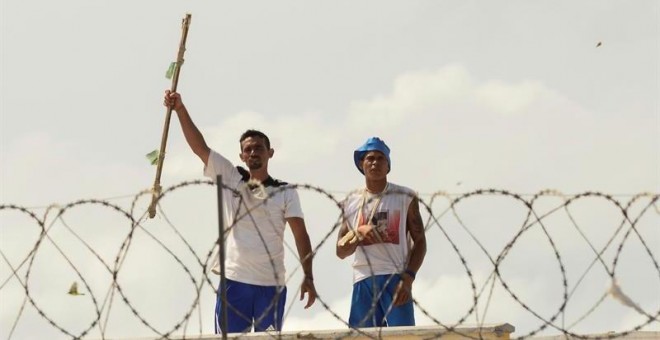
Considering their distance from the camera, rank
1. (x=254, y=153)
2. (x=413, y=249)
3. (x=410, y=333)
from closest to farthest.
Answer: (x=410, y=333)
(x=413, y=249)
(x=254, y=153)

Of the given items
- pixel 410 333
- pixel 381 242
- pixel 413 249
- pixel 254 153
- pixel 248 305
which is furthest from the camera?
pixel 254 153

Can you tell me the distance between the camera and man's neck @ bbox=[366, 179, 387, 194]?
10.4 meters

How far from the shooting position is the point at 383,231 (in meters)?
10.1

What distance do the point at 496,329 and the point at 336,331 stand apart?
1.18 m

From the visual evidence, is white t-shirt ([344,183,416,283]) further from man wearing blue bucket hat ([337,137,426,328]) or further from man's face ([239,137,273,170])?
man's face ([239,137,273,170])

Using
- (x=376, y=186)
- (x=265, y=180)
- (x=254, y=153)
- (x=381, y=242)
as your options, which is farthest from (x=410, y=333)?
(x=254, y=153)

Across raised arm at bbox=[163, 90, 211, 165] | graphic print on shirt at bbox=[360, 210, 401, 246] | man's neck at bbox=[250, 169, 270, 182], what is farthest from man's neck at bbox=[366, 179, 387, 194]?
raised arm at bbox=[163, 90, 211, 165]

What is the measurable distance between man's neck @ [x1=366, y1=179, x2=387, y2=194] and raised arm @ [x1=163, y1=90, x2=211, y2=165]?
1.33 m

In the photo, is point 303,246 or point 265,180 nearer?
point 303,246

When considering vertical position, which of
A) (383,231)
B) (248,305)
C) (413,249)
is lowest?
(248,305)

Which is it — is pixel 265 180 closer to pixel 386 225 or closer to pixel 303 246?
pixel 303 246

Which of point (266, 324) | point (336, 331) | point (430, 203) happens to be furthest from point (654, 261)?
point (266, 324)

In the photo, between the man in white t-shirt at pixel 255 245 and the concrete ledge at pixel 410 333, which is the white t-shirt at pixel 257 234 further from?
the concrete ledge at pixel 410 333

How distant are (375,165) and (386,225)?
51cm
